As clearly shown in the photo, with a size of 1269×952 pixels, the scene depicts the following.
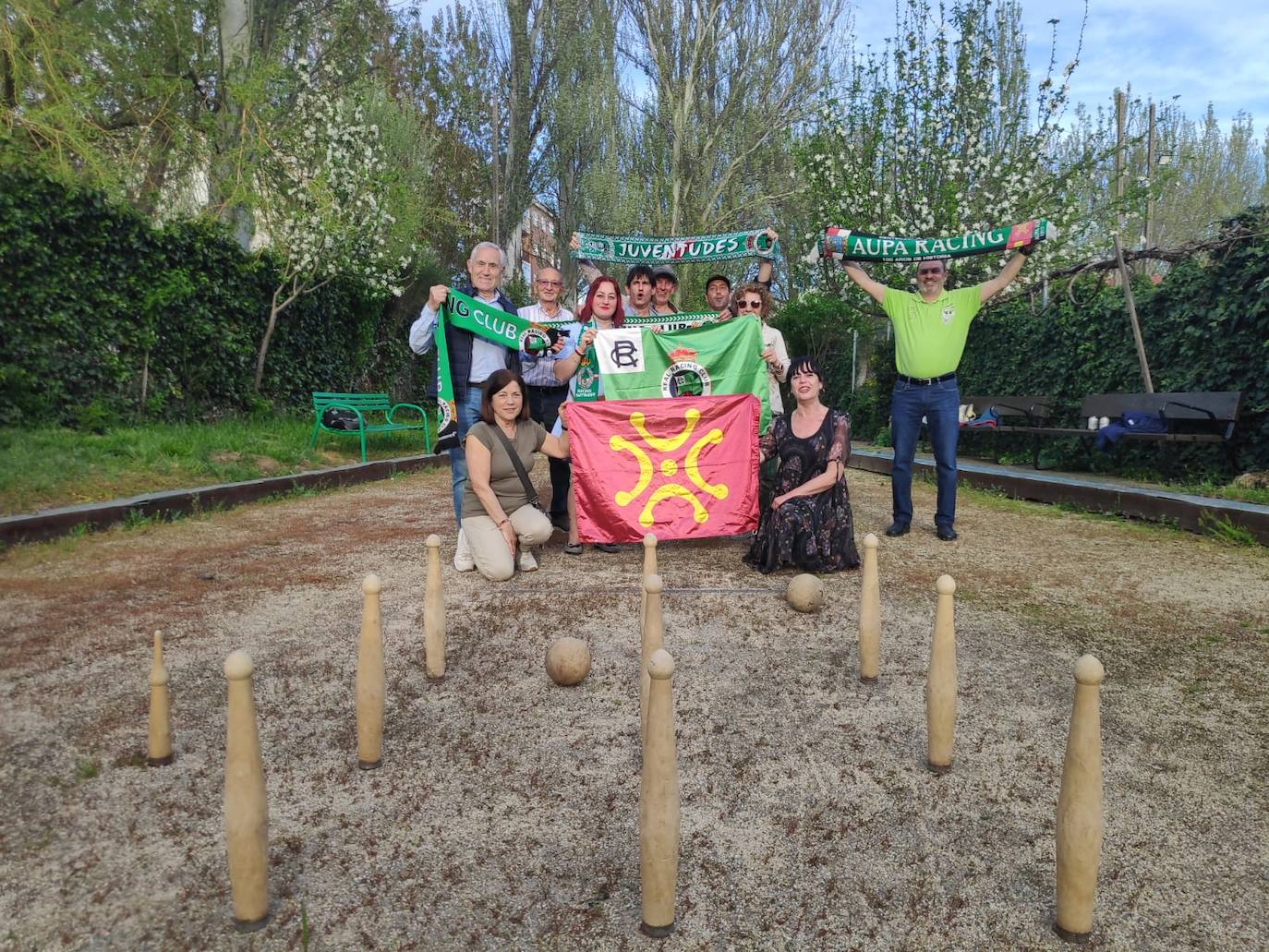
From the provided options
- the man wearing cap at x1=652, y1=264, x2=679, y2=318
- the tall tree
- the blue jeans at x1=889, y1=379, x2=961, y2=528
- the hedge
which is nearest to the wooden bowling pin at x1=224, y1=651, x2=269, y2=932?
the man wearing cap at x1=652, y1=264, x2=679, y2=318

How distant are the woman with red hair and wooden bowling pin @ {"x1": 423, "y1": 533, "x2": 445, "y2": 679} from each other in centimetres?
278

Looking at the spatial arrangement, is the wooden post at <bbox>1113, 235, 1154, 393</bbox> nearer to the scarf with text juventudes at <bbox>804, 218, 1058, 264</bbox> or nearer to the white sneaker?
the scarf with text juventudes at <bbox>804, 218, 1058, 264</bbox>

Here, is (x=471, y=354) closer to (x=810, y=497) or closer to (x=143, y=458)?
(x=810, y=497)

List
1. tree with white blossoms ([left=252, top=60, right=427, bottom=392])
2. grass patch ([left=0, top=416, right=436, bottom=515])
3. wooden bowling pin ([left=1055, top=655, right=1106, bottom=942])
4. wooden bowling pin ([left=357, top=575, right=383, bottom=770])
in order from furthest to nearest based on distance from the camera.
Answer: tree with white blossoms ([left=252, top=60, right=427, bottom=392]) → grass patch ([left=0, top=416, right=436, bottom=515]) → wooden bowling pin ([left=357, top=575, right=383, bottom=770]) → wooden bowling pin ([left=1055, top=655, right=1106, bottom=942])

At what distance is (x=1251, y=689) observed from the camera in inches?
143


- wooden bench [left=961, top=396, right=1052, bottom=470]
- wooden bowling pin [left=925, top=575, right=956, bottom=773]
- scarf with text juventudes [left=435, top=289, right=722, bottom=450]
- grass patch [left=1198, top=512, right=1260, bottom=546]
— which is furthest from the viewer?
wooden bench [left=961, top=396, right=1052, bottom=470]

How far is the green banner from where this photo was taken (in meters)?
6.80

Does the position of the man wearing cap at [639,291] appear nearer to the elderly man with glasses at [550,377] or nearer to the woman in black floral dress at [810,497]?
the elderly man with glasses at [550,377]

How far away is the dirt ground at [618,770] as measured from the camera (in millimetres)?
2141

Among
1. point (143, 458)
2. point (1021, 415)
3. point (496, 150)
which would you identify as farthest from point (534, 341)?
point (496, 150)

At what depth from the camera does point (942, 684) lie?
9.01 feet

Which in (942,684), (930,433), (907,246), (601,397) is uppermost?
(907,246)

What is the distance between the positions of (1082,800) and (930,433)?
5414 mm

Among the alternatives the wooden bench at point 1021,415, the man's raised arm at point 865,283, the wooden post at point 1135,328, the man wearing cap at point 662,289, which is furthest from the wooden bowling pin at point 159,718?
the wooden bench at point 1021,415
